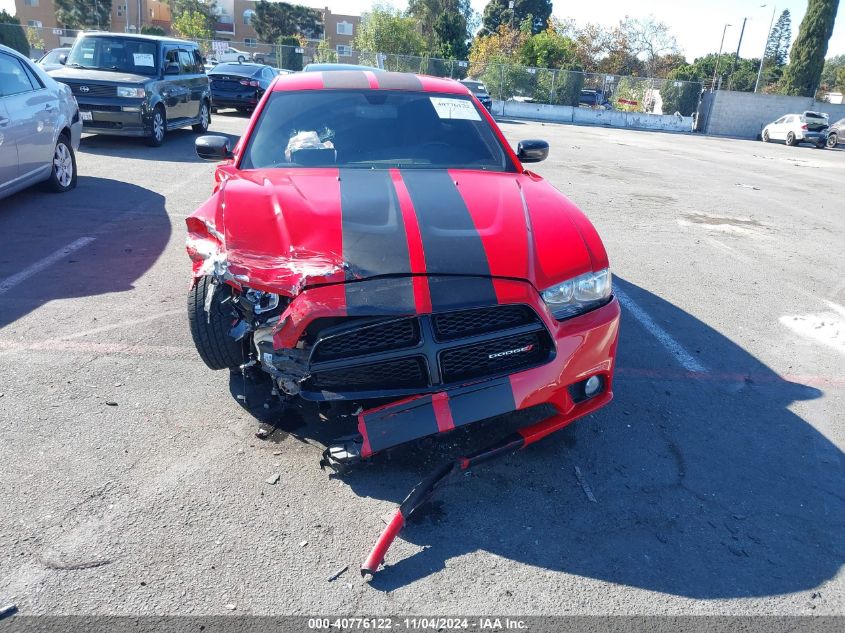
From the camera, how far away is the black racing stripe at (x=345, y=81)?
4.66 metres

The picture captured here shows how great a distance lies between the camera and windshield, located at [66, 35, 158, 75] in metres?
11.5

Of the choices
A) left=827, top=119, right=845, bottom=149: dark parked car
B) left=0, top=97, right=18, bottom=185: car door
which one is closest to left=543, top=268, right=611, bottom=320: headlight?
left=0, top=97, right=18, bottom=185: car door

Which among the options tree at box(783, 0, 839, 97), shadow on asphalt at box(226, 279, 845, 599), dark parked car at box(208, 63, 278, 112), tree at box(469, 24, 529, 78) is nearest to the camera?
shadow on asphalt at box(226, 279, 845, 599)

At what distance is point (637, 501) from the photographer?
3010 mm

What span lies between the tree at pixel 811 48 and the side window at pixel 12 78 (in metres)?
47.4

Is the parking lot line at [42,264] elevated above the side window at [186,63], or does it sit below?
below

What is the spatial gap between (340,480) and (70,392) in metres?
1.71

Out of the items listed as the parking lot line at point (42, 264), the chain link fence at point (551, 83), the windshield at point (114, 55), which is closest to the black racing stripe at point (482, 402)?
the parking lot line at point (42, 264)

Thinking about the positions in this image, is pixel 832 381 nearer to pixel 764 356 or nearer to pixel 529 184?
pixel 764 356

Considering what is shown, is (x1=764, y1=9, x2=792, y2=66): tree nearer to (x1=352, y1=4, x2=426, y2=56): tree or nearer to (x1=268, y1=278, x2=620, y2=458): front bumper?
(x1=352, y1=4, x2=426, y2=56): tree

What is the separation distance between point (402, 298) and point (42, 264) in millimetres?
4284

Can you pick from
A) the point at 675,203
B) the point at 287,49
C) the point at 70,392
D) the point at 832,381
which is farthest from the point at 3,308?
the point at 287,49

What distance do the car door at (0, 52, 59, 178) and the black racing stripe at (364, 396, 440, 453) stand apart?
5704 millimetres

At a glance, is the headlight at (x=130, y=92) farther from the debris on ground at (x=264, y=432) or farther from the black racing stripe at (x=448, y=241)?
the debris on ground at (x=264, y=432)
